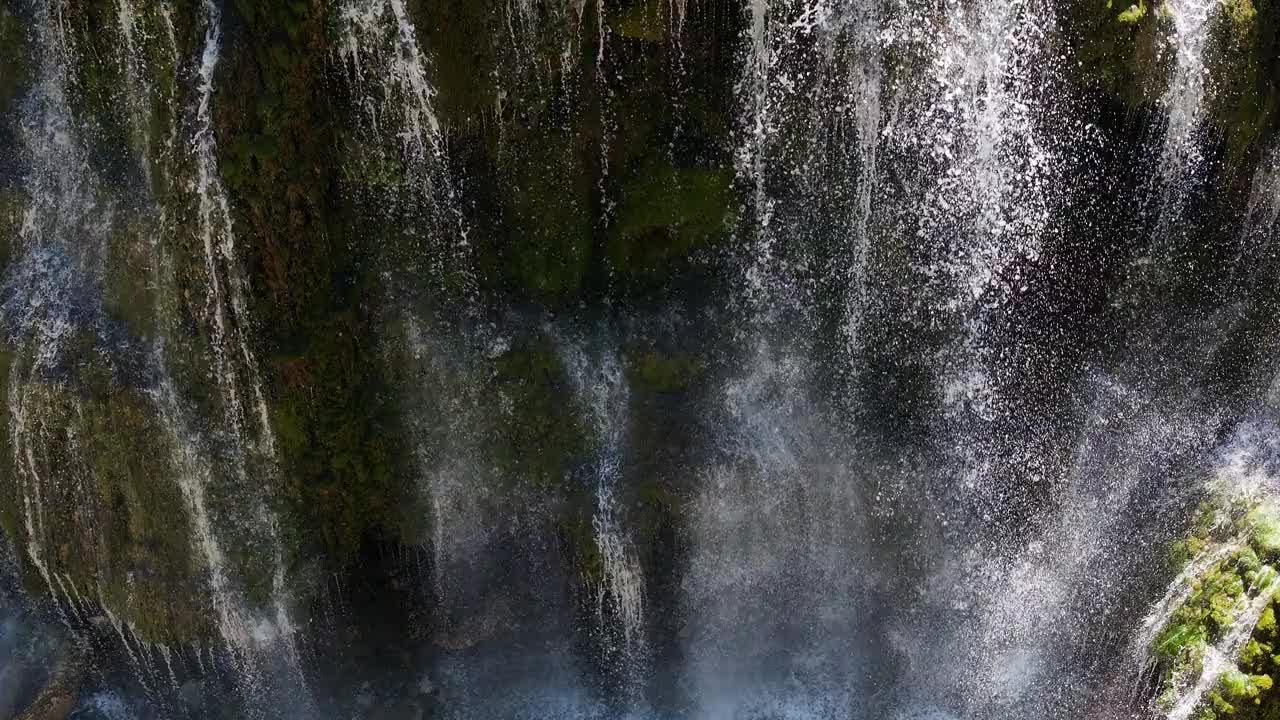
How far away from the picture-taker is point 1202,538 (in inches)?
281

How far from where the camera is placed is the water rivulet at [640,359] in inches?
254

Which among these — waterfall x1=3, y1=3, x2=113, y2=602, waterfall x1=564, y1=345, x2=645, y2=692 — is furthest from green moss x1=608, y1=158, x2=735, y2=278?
waterfall x1=3, y1=3, x2=113, y2=602

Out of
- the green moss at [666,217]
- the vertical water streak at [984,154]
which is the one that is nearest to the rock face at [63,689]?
the green moss at [666,217]

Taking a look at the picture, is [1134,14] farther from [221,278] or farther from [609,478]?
[221,278]

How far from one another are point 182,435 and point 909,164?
189 inches

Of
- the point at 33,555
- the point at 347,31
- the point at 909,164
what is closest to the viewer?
the point at 347,31

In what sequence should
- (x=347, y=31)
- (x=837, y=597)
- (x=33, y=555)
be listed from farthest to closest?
(x=837, y=597), (x=33, y=555), (x=347, y=31)

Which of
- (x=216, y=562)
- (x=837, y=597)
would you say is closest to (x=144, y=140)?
(x=216, y=562)

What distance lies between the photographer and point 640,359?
7.22m

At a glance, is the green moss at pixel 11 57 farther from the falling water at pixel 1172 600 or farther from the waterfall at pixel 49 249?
the falling water at pixel 1172 600

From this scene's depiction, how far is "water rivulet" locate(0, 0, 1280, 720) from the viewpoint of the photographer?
254 inches

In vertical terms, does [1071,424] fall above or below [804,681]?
above

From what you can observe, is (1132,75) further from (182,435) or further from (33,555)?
(33,555)

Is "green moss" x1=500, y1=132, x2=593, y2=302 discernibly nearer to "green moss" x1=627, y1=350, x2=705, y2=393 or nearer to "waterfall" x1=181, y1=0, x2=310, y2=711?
"green moss" x1=627, y1=350, x2=705, y2=393
